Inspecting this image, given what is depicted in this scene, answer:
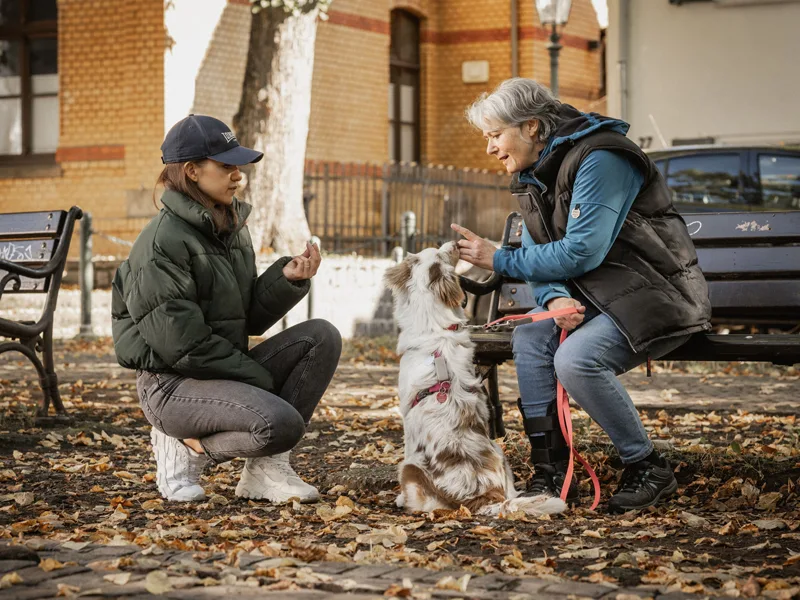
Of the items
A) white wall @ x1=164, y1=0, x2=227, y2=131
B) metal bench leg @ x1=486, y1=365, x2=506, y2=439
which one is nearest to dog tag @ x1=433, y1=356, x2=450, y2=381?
metal bench leg @ x1=486, y1=365, x2=506, y2=439

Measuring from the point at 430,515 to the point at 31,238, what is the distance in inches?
160

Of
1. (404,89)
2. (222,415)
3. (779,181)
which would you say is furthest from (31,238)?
(404,89)

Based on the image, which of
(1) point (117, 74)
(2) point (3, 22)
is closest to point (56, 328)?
(1) point (117, 74)

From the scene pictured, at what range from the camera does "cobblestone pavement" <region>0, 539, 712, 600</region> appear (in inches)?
138

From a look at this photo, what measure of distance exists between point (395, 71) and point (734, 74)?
23.4 ft

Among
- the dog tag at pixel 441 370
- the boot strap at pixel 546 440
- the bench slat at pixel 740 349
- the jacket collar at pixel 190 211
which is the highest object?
the jacket collar at pixel 190 211

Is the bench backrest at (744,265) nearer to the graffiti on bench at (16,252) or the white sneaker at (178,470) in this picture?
the white sneaker at (178,470)

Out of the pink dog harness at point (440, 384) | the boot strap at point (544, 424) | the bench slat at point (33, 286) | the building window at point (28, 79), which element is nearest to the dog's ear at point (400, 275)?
the pink dog harness at point (440, 384)

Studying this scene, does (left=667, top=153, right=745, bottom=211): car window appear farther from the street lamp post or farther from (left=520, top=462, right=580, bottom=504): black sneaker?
(left=520, top=462, right=580, bottom=504): black sneaker

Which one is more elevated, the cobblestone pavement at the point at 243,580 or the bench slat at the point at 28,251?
the bench slat at the point at 28,251

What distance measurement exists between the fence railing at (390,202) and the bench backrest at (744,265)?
11.1 metres

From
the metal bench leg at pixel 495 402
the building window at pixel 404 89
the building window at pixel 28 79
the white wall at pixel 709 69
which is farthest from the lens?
the building window at pixel 404 89

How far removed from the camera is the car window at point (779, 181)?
1243cm

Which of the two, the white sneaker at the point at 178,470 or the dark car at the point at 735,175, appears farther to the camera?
the dark car at the point at 735,175
